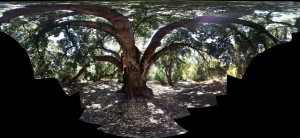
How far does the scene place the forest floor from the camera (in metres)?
2.11

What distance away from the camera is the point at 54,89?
2.18m

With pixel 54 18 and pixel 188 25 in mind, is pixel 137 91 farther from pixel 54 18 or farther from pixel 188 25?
pixel 54 18

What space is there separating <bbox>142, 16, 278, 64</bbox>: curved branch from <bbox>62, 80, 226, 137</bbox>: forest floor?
20 centimetres

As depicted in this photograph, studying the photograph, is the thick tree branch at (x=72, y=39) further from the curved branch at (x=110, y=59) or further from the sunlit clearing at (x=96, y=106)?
the sunlit clearing at (x=96, y=106)

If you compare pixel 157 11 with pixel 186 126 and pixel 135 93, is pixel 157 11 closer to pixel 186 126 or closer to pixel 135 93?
pixel 135 93

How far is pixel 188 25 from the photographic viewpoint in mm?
2264

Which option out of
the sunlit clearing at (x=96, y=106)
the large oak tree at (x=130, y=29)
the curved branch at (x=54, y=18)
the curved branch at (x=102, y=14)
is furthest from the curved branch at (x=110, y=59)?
the curved branch at (x=54, y=18)

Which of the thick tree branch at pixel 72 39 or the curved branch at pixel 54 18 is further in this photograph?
the curved branch at pixel 54 18

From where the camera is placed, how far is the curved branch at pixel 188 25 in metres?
2.17

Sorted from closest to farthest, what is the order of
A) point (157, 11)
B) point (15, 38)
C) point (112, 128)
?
point (112, 128)
point (15, 38)
point (157, 11)

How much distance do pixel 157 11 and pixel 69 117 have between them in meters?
0.91

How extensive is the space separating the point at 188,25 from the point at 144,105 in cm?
59

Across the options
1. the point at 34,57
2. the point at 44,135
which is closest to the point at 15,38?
the point at 34,57

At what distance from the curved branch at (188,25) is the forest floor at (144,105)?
20 cm
